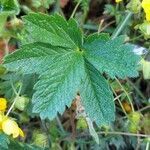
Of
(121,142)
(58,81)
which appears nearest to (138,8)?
(58,81)

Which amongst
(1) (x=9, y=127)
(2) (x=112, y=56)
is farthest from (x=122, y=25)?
(1) (x=9, y=127)

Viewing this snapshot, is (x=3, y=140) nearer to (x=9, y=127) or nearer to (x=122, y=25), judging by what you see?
(x=9, y=127)

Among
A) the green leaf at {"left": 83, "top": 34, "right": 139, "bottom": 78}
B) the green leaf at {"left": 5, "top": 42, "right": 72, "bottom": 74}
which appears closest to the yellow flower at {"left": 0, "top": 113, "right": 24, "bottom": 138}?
the green leaf at {"left": 5, "top": 42, "right": 72, "bottom": 74}

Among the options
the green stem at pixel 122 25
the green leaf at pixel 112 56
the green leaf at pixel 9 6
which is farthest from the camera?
the green stem at pixel 122 25

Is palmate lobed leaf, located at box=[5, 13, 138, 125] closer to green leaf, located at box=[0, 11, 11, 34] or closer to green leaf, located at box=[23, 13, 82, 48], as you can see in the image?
green leaf, located at box=[23, 13, 82, 48]

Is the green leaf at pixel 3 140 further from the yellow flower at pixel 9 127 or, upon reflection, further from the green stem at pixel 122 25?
the green stem at pixel 122 25

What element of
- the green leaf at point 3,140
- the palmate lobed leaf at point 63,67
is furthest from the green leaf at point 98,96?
the green leaf at point 3,140

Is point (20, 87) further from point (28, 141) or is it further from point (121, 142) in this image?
point (121, 142)
